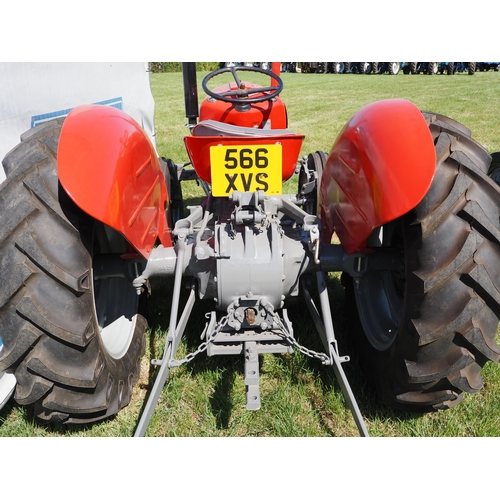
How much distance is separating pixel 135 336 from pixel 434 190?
67.8 inches

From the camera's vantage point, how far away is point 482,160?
1879 mm

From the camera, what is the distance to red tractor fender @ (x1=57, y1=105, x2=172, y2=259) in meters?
1.63

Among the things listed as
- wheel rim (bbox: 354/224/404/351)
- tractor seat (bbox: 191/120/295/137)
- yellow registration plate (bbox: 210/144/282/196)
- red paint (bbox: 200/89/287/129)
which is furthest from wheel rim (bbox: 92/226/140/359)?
red paint (bbox: 200/89/287/129)

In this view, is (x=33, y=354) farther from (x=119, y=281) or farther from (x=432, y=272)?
(x=432, y=272)

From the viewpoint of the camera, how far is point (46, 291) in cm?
163

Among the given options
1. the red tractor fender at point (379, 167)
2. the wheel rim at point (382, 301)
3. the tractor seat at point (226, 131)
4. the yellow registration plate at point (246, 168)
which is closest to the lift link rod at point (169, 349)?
the yellow registration plate at point (246, 168)

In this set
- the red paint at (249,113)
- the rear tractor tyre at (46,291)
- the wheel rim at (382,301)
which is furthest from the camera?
the red paint at (249,113)

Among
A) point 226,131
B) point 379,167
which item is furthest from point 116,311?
point 379,167

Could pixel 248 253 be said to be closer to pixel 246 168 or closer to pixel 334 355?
pixel 246 168

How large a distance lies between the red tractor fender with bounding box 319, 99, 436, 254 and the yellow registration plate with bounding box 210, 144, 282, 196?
1.10 feet

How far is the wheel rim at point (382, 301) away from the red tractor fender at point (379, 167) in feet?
1.10

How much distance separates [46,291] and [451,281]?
62.0 inches

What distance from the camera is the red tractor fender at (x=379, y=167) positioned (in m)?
1.64

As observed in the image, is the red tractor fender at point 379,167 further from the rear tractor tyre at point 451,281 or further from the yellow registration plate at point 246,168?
the yellow registration plate at point 246,168
